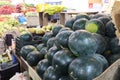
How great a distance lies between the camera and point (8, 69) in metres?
2.94

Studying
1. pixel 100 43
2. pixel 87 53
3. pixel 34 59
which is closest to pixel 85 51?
pixel 87 53

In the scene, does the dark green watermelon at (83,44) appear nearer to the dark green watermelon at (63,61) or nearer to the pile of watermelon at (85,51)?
the pile of watermelon at (85,51)

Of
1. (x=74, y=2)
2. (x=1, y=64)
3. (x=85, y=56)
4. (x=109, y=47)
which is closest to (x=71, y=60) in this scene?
(x=85, y=56)

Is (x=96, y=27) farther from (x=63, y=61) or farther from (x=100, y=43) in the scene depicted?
(x=63, y=61)

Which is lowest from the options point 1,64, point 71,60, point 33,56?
point 1,64

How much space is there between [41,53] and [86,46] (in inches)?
36.7

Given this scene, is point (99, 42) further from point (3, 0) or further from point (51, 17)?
point (3, 0)

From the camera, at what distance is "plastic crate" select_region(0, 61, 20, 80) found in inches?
114

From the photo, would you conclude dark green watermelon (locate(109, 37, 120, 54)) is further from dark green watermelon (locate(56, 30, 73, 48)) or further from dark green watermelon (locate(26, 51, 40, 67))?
dark green watermelon (locate(26, 51, 40, 67))

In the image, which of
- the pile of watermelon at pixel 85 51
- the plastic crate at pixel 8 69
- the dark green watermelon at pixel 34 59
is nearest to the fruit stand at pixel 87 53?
the pile of watermelon at pixel 85 51

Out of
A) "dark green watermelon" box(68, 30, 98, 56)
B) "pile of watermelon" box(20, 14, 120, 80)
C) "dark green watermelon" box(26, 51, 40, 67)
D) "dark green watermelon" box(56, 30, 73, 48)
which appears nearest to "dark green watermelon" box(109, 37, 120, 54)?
"pile of watermelon" box(20, 14, 120, 80)

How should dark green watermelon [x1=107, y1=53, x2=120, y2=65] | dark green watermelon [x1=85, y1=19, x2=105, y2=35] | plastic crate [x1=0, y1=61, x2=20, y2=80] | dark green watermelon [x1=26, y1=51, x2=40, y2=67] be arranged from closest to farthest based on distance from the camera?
dark green watermelon [x1=107, y1=53, x2=120, y2=65]
dark green watermelon [x1=85, y1=19, x2=105, y2=35]
dark green watermelon [x1=26, y1=51, x2=40, y2=67]
plastic crate [x1=0, y1=61, x2=20, y2=80]

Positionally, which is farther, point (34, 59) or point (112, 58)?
point (34, 59)

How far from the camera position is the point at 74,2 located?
761 cm
